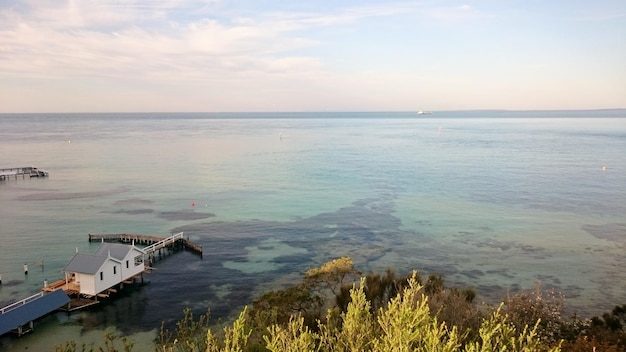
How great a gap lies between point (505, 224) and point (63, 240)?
51.9 metres

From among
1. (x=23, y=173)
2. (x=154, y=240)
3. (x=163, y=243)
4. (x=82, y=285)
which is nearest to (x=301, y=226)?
(x=163, y=243)

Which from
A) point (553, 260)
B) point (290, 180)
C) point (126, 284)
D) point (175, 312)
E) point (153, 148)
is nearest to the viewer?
point (175, 312)

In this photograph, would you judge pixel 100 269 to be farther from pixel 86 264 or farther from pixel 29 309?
pixel 29 309

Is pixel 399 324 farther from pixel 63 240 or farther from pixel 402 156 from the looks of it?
pixel 402 156

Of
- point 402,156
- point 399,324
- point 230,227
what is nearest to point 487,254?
point 230,227

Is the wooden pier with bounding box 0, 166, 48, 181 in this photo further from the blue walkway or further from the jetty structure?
the blue walkway

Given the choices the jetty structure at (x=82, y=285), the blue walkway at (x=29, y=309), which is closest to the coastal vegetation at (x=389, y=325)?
the blue walkway at (x=29, y=309)

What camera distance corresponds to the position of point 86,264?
35.4 meters

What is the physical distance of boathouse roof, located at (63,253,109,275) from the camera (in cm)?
3488

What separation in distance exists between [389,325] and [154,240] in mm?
41477

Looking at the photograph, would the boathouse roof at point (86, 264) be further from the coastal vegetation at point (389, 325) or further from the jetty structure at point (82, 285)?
the coastal vegetation at point (389, 325)

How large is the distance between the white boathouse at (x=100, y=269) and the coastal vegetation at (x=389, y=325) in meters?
7.47

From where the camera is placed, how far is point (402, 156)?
125 m

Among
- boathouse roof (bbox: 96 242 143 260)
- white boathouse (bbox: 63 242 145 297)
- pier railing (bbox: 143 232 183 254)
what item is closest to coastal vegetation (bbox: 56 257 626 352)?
white boathouse (bbox: 63 242 145 297)
